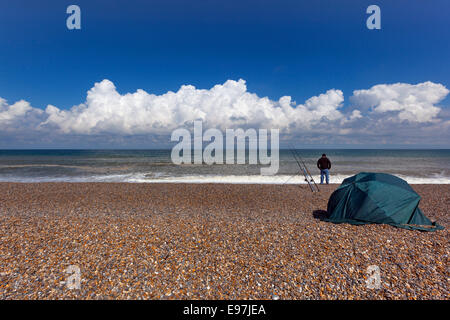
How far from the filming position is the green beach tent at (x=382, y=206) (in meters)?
6.95

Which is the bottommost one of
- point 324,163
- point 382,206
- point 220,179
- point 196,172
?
point 220,179

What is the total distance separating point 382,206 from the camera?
7047 millimetres

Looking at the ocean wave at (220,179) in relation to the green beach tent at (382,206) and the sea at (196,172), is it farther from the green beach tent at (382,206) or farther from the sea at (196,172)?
the green beach tent at (382,206)

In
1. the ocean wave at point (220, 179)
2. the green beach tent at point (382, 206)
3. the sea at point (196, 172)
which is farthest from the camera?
the sea at point (196, 172)

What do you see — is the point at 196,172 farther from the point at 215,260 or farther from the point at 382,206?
the point at 215,260

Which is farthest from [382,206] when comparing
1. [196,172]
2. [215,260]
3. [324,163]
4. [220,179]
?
[196,172]

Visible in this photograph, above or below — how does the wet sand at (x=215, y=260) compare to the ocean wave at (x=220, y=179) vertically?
above

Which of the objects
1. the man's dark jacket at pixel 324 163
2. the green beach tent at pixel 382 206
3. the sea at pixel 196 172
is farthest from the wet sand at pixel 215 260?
the sea at pixel 196 172

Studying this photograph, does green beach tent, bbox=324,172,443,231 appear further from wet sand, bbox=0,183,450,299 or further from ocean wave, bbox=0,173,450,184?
ocean wave, bbox=0,173,450,184

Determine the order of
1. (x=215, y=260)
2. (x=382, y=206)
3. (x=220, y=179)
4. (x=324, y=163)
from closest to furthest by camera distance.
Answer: (x=215, y=260) < (x=382, y=206) < (x=324, y=163) < (x=220, y=179)

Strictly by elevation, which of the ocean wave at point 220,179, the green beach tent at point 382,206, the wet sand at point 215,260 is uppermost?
the green beach tent at point 382,206

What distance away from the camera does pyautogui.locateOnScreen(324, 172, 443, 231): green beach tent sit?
6.95 meters
